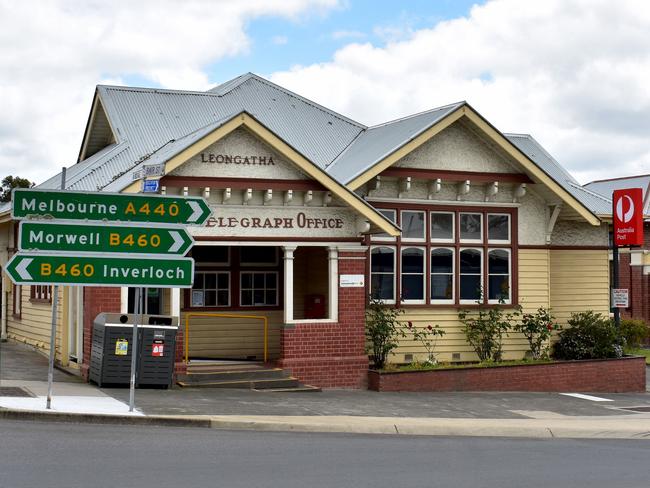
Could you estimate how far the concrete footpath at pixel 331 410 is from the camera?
42.9ft

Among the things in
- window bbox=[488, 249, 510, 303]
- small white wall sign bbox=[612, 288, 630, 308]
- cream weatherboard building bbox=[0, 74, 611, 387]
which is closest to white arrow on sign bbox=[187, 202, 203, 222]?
cream weatherboard building bbox=[0, 74, 611, 387]

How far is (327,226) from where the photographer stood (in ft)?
61.2

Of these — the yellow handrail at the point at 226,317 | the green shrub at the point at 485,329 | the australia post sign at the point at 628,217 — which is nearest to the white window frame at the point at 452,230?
the green shrub at the point at 485,329

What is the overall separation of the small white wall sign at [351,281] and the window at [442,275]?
2455 millimetres

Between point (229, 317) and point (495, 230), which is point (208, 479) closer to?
point (229, 317)

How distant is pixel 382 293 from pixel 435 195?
2.42m

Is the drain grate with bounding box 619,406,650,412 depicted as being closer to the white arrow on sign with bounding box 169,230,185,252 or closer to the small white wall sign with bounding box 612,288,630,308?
the small white wall sign with bounding box 612,288,630,308

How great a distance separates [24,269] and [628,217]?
48.9 feet

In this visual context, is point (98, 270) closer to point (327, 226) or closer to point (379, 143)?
point (327, 226)

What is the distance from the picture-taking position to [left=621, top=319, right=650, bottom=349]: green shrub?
107 ft

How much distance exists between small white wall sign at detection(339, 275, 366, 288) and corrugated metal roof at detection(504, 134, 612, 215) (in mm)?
7139

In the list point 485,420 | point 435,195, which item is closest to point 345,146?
point 435,195

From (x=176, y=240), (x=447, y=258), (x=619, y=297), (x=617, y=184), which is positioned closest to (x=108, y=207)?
(x=176, y=240)

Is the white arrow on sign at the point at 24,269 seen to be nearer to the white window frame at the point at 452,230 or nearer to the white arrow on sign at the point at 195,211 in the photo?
the white arrow on sign at the point at 195,211
